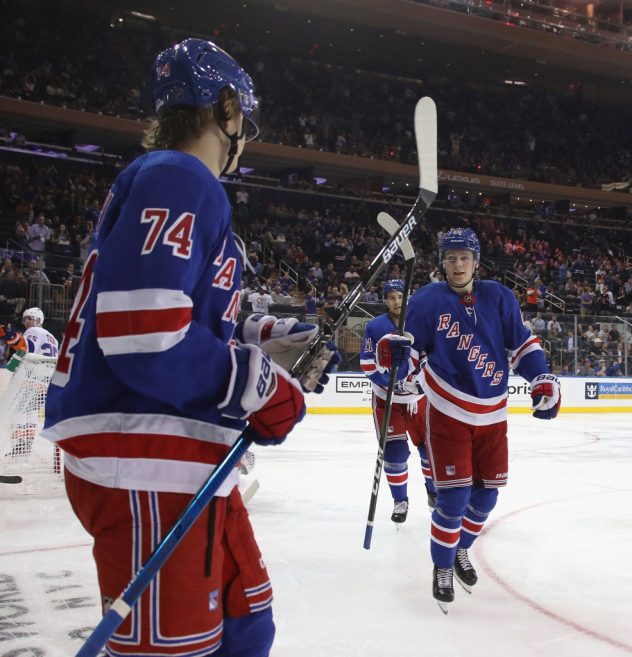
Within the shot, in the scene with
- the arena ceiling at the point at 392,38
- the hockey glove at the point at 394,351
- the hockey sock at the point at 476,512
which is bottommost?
the hockey sock at the point at 476,512

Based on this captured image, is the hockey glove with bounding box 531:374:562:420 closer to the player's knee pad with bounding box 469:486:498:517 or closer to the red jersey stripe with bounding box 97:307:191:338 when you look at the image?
the player's knee pad with bounding box 469:486:498:517

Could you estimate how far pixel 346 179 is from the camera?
22.7 metres

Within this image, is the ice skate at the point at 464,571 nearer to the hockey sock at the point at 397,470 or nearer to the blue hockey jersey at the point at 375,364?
the hockey sock at the point at 397,470

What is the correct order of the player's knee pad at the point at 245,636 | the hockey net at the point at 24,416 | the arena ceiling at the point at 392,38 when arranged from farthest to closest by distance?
the arena ceiling at the point at 392,38
the hockey net at the point at 24,416
the player's knee pad at the point at 245,636

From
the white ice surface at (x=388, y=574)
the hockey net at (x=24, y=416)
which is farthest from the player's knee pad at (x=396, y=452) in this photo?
the hockey net at (x=24, y=416)

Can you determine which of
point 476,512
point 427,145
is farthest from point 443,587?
point 427,145

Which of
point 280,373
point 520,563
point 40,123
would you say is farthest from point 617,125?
point 280,373

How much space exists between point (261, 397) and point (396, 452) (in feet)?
12.3

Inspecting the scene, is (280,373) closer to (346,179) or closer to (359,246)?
(359,246)

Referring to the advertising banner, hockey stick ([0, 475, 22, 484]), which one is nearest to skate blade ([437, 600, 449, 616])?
hockey stick ([0, 475, 22, 484])

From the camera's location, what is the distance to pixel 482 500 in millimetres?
3340

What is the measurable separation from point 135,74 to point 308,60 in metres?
6.13

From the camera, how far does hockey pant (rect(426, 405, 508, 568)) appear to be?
3148mm

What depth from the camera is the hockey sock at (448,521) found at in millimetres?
3148
